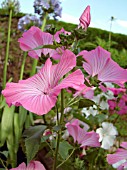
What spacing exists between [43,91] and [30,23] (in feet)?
8.96

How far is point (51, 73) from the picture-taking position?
0.76m

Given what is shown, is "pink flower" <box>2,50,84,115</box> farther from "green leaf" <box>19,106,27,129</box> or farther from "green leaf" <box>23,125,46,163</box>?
"green leaf" <box>19,106,27,129</box>

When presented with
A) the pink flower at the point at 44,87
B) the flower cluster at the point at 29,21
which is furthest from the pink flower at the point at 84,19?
the flower cluster at the point at 29,21

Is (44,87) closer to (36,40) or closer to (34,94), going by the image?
(34,94)

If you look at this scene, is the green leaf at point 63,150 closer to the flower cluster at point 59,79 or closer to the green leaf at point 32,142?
the flower cluster at point 59,79

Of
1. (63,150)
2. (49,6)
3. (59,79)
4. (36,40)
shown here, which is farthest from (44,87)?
(49,6)

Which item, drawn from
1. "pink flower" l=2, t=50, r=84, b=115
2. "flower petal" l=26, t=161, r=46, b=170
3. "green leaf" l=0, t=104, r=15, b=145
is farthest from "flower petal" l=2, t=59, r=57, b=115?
"green leaf" l=0, t=104, r=15, b=145

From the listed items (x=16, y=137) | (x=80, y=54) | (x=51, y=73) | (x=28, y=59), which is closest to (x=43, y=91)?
(x=51, y=73)

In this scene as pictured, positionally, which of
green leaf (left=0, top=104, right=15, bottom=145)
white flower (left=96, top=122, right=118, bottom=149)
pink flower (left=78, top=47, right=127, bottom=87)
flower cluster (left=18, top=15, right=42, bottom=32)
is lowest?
green leaf (left=0, top=104, right=15, bottom=145)

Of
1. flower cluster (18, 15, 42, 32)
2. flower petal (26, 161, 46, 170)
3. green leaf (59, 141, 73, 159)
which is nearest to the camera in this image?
flower petal (26, 161, 46, 170)

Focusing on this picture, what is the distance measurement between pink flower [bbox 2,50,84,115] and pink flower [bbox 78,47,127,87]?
117 mm

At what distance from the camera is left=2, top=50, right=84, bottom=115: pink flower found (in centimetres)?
66

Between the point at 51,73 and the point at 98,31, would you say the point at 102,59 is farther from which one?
the point at 98,31

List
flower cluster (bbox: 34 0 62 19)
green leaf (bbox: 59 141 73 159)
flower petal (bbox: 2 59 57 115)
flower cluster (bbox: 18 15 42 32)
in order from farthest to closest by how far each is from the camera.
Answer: flower cluster (bbox: 18 15 42 32)
flower cluster (bbox: 34 0 62 19)
green leaf (bbox: 59 141 73 159)
flower petal (bbox: 2 59 57 115)
